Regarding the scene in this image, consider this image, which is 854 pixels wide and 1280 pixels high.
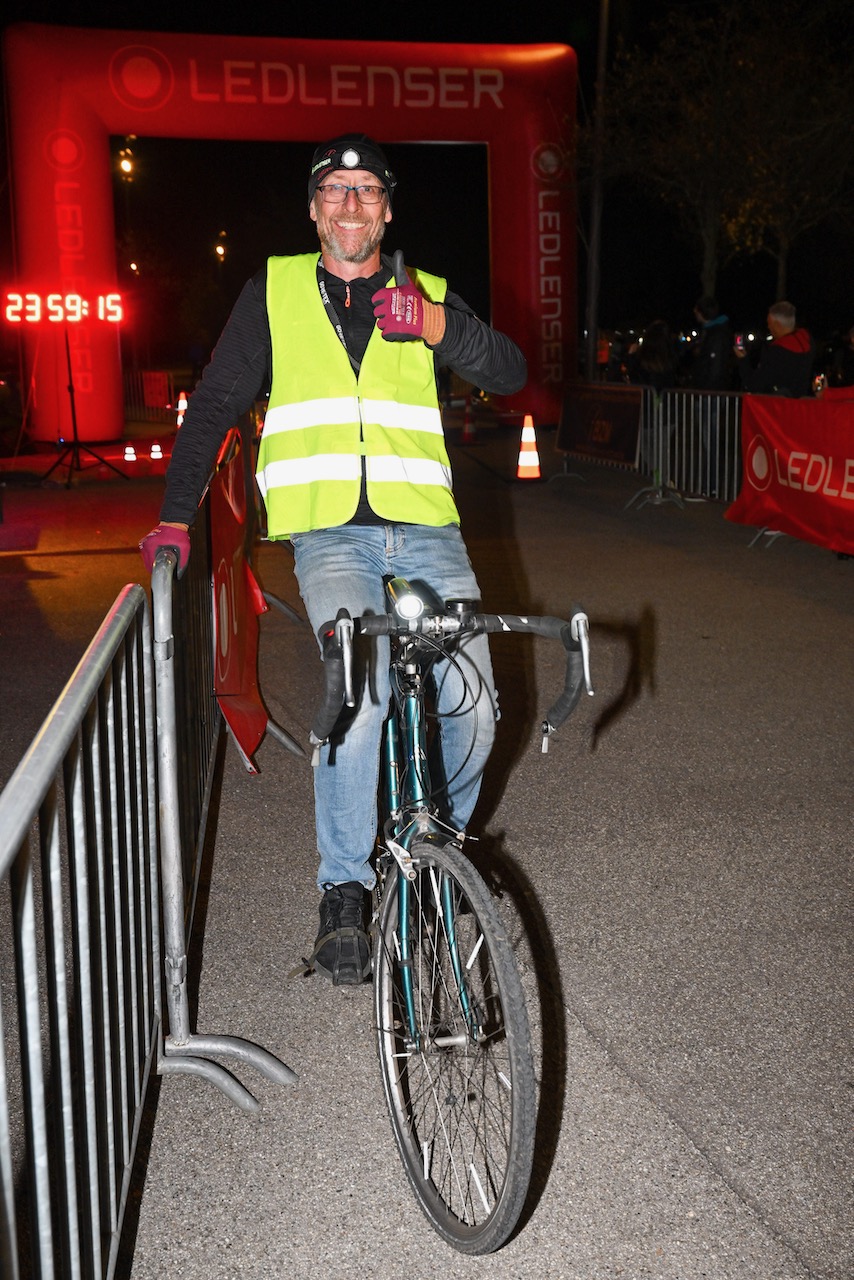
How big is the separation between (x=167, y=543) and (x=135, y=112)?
64.9 ft

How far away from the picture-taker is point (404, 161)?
60.8 metres

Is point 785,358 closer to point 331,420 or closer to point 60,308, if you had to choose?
point 331,420

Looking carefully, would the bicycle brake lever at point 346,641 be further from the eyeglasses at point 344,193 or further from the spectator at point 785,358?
the spectator at point 785,358

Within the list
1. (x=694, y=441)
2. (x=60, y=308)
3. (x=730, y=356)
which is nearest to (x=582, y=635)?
(x=694, y=441)

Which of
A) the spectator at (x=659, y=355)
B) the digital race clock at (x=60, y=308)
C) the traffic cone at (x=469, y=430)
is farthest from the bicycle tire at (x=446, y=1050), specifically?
the traffic cone at (x=469, y=430)

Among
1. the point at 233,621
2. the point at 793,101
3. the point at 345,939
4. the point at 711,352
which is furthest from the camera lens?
the point at 793,101

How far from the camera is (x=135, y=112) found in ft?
68.8

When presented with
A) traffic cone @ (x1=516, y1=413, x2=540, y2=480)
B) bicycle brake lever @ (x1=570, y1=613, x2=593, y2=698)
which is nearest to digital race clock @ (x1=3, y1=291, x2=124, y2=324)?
traffic cone @ (x1=516, y1=413, x2=540, y2=480)

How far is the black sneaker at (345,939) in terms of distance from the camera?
366cm

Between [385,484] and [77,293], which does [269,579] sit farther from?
[77,293]

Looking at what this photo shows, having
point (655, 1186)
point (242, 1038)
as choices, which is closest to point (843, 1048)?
point (655, 1186)

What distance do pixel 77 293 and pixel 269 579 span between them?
1243 cm

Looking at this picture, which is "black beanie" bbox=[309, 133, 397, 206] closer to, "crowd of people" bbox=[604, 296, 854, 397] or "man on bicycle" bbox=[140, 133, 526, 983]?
"man on bicycle" bbox=[140, 133, 526, 983]

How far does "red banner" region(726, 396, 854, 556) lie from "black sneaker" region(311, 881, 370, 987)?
7628mm
